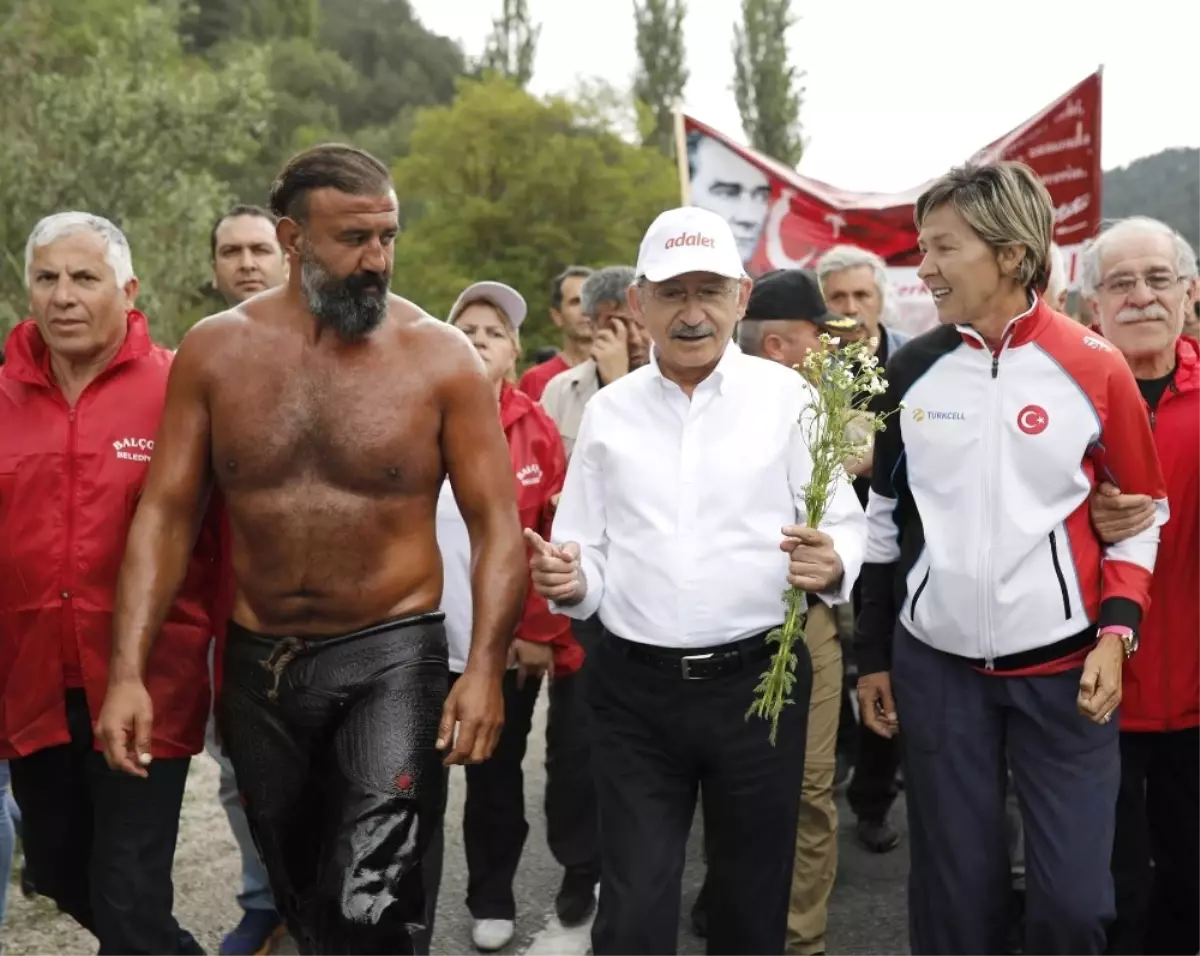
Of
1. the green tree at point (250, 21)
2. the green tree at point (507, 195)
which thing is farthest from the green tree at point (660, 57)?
the green tree at point (507, 195)

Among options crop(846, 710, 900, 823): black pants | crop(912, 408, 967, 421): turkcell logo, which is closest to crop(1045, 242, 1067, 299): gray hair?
crop(912, 408, 967, 421): turkcell logo

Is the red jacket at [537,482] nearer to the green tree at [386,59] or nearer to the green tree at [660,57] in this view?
the green tree at [386,59]

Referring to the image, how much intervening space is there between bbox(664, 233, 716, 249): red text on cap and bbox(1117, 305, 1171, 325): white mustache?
1.28m

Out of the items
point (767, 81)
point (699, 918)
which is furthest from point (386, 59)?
point (699, 918)

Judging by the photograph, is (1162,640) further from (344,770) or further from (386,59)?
(386,59)

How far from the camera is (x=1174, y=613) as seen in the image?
12.2 feet

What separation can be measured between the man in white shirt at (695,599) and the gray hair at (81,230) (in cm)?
158

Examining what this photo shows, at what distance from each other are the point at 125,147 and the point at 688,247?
1838cm

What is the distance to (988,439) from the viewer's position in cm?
334

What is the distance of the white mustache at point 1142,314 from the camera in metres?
3.76

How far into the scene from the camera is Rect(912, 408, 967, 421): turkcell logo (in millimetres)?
3406

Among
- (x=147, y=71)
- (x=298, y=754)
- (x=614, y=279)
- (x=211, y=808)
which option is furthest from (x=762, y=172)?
(x=147, y=71)

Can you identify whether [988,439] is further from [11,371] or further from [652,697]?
[11,371]

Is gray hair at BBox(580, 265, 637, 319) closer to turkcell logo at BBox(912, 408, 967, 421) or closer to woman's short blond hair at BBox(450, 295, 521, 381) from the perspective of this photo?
woman's short blond hair at BBox(450, 295, 521, 381)
